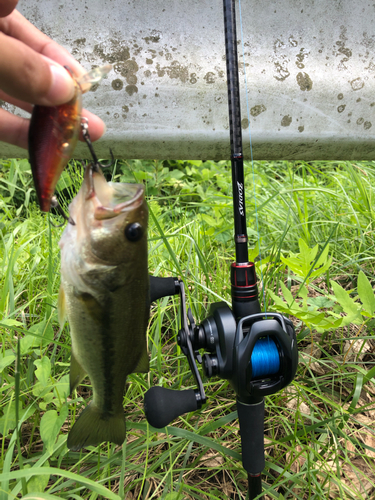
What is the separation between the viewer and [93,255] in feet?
3.75

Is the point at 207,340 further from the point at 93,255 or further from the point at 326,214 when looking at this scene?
the point at 326,214

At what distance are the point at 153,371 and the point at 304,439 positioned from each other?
0.81m

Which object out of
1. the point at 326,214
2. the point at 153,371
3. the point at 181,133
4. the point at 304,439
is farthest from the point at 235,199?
the point at 326,214

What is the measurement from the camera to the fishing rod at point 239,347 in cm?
133

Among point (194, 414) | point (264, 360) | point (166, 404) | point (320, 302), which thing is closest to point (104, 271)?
point (166, 404)

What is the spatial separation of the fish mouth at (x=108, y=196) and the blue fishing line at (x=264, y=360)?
71 cm

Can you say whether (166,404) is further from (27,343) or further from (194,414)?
(27,343)

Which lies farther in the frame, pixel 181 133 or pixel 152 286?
pixel 181 133

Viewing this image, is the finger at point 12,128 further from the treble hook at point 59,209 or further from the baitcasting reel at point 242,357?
the baitcasting reel at point 242,357

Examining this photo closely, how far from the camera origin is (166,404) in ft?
4.20

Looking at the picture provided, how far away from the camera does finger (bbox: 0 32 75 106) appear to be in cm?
95

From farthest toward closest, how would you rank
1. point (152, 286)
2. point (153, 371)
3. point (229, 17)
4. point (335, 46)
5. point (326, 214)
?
point (326, 214)
point (335, 46)
point (153, 371)
point (229, 17)
point (152, 286)

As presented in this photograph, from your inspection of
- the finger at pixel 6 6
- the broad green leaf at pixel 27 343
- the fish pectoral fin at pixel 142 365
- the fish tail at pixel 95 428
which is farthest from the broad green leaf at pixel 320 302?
the finger at pixel 6 6

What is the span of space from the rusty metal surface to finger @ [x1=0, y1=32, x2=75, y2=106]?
1.25 m
